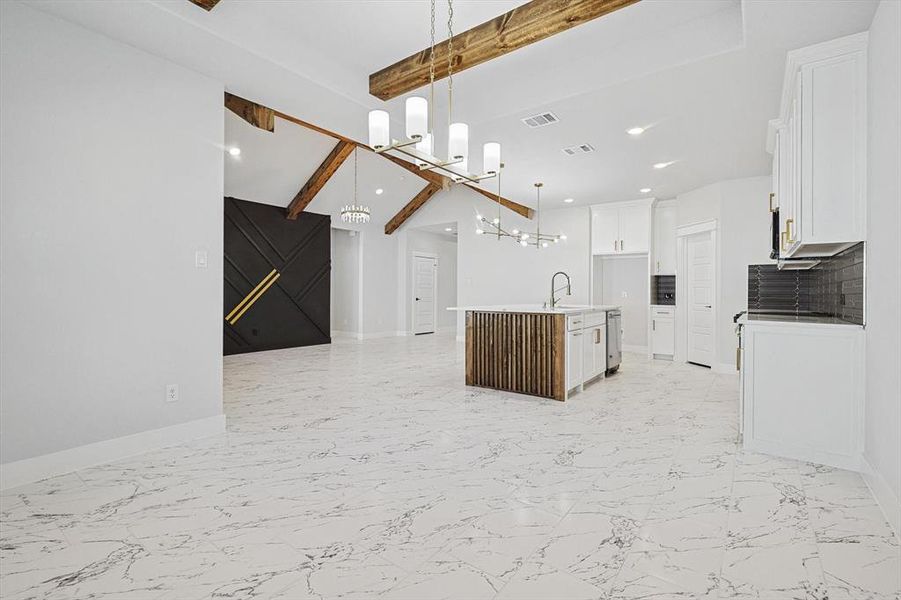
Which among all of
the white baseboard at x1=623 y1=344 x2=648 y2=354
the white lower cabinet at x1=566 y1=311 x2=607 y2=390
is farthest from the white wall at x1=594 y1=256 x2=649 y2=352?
the white lower cabinet at x1=566 y1=311 x2=607 y2=390

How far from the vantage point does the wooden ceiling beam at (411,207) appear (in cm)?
992

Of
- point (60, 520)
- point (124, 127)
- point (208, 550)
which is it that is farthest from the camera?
point (124, 127)

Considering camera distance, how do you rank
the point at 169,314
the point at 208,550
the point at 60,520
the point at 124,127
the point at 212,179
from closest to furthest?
the point at 208,550, the point at 60,520, the point at 124,127, the point at 169,314, the point at 212,179

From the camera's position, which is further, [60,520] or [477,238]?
[477,238]

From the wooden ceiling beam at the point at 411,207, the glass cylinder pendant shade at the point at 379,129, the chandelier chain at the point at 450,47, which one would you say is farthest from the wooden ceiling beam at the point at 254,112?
the wooden ceiling beam at the point at 411,207

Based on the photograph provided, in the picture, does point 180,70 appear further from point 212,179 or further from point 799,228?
point 799,228

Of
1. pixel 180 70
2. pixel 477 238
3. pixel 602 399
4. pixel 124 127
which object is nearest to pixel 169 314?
pixel 124 127

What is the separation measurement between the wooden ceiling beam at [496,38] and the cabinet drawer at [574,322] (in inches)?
97.2

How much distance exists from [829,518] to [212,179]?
436cm

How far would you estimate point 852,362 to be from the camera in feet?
8.81

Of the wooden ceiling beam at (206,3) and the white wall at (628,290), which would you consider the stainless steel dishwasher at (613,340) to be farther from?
the wooden ceiling beam at (206,3)

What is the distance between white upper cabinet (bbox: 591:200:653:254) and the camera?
7418 millimetres

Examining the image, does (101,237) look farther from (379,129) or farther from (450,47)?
(450,47)

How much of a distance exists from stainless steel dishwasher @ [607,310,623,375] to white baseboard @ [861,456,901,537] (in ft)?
10.1
